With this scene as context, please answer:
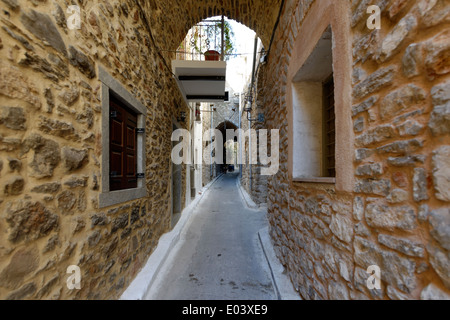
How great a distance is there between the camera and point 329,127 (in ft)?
7.75

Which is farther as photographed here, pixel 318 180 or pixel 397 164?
pixel 318 180

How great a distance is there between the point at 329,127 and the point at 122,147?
234cm

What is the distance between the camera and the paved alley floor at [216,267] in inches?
103

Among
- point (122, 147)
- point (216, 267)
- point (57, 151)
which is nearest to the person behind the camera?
point (57, 151)

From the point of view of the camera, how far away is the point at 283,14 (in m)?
3.13

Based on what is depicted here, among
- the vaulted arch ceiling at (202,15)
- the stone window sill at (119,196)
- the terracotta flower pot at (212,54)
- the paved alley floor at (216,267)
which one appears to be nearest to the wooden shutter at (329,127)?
the paved alley floor at (216,267)

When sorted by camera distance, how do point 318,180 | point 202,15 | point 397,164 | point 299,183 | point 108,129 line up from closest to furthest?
point 397,164
point 318,180
point 108,129
point 299,183
point 202,15

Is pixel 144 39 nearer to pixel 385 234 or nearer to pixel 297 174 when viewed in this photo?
pixel 297 174

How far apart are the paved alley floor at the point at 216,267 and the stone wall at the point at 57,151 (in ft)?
2.30

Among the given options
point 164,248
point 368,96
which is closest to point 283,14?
point 368,96

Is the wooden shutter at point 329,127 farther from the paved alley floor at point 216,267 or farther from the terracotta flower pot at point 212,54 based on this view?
the terracotta flower pot at point 212,54

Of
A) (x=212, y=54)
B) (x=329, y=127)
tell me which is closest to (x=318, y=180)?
(x=329, y=127)

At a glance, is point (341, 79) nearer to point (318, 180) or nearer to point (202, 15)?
point (318, 180)

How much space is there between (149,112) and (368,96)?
287cm
